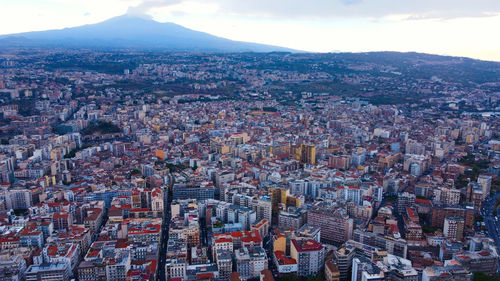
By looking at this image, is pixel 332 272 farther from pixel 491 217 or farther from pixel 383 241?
pixel 491 217

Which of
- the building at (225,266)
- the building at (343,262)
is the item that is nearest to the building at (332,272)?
the building at (343,262)

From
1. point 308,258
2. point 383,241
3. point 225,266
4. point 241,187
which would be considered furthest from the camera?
point 241,187

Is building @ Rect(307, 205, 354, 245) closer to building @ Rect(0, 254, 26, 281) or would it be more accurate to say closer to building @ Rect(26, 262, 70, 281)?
building @ Rect(26, 262, 70, 281)

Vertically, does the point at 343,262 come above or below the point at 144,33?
below

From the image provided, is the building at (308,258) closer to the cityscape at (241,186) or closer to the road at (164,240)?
the cityscape at (241,186)

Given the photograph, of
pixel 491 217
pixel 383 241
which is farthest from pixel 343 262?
pixel 491 217
